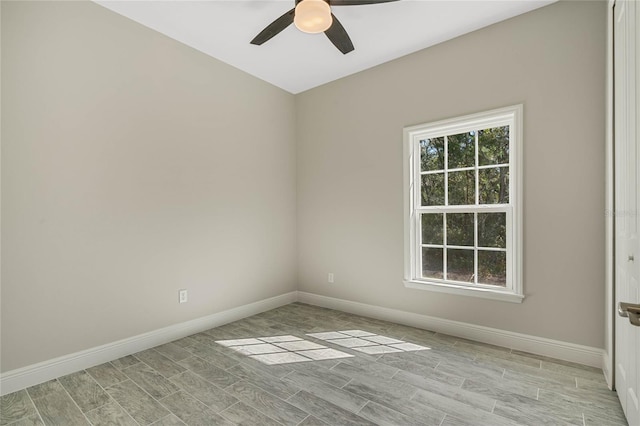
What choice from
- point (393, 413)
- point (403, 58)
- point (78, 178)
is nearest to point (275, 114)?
point (403, 58)

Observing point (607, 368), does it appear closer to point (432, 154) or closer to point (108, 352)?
point (432, 154)

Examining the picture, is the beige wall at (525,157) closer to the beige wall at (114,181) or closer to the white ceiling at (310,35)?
the white ceiling at (310,35)

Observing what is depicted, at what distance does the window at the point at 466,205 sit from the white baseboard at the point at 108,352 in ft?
6.74

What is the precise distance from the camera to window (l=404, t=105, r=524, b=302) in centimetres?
275

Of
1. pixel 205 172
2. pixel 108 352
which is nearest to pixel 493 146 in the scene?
pixel 205 172

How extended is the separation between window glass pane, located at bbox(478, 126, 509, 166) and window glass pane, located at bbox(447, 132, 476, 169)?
0.06 meters

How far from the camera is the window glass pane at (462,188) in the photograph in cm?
302

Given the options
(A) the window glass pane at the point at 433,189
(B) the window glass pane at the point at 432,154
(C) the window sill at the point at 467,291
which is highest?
(B) the window glass pane at the point at 432,154

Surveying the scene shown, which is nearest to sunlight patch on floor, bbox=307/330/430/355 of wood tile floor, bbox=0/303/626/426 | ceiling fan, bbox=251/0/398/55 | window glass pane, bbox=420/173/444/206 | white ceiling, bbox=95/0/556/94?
wood tile floor, bbox=0/303/626/426

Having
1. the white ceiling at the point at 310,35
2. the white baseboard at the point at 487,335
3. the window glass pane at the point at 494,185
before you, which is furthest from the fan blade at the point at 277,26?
the white baseboard at the point at 487,335

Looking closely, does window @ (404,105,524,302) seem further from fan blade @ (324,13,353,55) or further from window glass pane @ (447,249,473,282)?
fan blade @ (324,13,353,55)

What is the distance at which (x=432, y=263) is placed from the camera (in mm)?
3270

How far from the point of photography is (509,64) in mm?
2711

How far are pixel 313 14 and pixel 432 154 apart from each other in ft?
6.27
